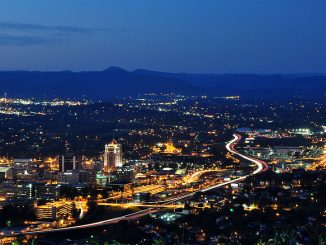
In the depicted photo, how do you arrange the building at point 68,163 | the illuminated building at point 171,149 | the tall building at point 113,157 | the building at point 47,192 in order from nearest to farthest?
1. the building at point 47,192
2. the building at point 68,163
3. the tall building at point 113,157
4. the illuminated building at point 171,149

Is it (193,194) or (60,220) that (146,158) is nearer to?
(193,194)

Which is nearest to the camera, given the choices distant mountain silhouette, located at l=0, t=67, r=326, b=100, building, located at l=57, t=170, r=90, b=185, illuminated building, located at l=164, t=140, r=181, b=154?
building, located at l=57, t=170, r=90, b=185

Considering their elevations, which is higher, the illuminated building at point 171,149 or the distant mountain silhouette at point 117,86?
the distant mountain silhouette at point 117,86

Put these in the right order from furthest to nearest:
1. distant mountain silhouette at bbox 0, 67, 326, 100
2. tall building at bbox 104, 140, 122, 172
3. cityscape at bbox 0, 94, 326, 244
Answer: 1. distant mountain silhouette at bbox 0, 67, 326, 100
2. tall building at bbox 104, 140, 122, 172
3. cityscape at bbox 0, 94, 326, 244

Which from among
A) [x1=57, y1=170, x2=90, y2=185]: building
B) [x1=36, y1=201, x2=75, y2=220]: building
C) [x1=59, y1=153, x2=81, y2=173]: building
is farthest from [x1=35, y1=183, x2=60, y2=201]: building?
[x1=59, y1=153, x2=81, y2=173]: building

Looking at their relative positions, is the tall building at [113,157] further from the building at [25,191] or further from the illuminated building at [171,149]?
the building at [25,191]

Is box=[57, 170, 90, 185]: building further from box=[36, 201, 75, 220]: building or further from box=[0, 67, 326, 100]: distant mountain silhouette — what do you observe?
box=[0, 67, 326, 100]: distant mountain silhouette

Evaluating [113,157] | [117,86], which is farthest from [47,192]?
[117,86]

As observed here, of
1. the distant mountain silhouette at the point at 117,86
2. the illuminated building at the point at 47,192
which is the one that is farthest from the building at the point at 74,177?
the distant mountain silhouette at the point at 117,86

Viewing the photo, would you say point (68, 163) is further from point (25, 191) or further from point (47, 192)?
point (47, 192)

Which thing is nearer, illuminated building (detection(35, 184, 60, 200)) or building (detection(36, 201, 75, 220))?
building (detection(36, 201, 75, 220))
